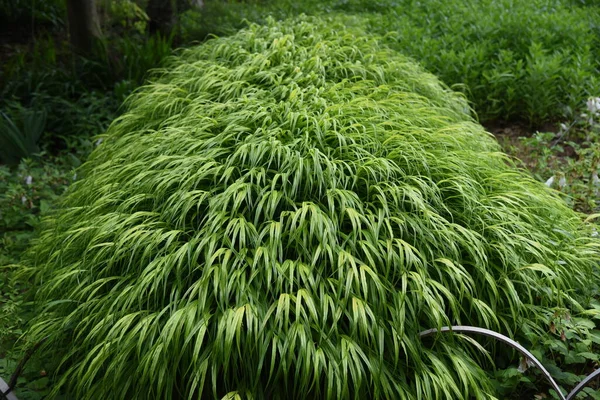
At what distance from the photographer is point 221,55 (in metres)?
4.18

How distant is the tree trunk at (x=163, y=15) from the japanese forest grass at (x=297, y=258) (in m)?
4.07

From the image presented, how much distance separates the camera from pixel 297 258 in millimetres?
2256

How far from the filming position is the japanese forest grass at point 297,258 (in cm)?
202

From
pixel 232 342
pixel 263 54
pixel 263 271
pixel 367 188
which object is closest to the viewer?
pixel 232 342

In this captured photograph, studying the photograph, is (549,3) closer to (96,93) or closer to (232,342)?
(96,93)

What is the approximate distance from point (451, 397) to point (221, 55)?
9.55 feet

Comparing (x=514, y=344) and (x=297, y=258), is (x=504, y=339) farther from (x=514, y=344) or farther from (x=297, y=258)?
(x=297, y=258)

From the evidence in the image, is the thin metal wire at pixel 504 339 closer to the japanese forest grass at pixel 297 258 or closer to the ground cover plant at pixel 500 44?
the japanese forest grass at pixel 297 258

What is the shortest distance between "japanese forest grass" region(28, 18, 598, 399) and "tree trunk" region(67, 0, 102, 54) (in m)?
3.22

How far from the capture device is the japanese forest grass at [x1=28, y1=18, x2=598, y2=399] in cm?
202

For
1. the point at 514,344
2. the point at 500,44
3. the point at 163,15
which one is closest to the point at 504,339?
the point at 514,344

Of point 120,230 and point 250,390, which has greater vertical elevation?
point 120,230

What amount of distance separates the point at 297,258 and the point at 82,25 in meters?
4.66

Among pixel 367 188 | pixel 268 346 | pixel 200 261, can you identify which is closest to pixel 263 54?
pixel 367 188
